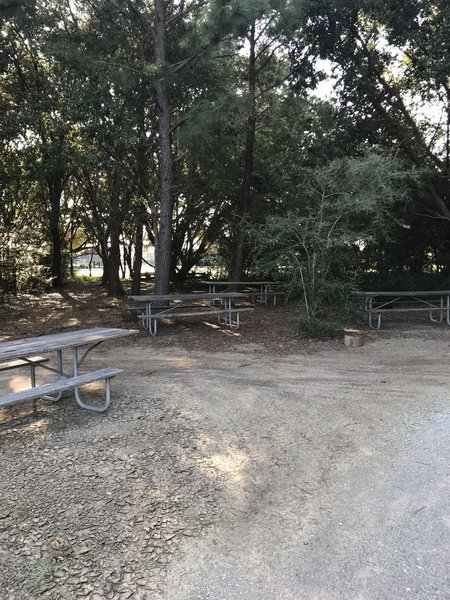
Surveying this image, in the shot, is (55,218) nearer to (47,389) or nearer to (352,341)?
(352,341)

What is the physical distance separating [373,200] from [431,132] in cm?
696

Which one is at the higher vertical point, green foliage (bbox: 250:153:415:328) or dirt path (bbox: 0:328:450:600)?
green foliage (bbox: 250:153:415:328)

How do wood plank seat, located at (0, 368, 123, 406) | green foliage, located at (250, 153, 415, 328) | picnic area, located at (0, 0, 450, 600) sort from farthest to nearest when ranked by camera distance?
green foliage, located at (250, 153, 415, 328) < wood plank seat, located at (0, 368, 123, 406) < picnic area, located at (0, 0, 450, 600)

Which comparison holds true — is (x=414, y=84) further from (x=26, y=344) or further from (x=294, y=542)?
(x=294, y=542)

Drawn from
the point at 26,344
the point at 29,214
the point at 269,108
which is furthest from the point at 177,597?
the point at 29,214

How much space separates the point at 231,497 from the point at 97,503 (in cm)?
80

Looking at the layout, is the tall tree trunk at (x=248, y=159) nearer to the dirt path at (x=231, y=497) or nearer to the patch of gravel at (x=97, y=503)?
the dirt path at (x=231, y=497)

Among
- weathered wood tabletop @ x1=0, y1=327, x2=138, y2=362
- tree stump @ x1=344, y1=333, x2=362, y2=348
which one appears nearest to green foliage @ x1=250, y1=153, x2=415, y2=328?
tree stump @ x1=344, y1=333, x2=362, y2=348

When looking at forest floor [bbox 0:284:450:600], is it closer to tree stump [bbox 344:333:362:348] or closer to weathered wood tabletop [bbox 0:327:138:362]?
weathered wood tabletop [bbox 0:327:138:362]

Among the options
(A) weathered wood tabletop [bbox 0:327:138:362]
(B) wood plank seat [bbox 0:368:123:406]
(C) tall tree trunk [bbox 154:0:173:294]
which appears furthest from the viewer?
(C) tall tree trunk [bbox 154:0:173:294]

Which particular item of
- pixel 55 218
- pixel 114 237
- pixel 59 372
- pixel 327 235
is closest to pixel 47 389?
pixel 59 372

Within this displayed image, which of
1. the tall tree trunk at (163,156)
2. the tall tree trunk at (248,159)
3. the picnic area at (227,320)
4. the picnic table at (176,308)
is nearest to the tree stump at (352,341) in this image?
the picnic area at (227,320)

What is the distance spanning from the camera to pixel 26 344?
4199mm

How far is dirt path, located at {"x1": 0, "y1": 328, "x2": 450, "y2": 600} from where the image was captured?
2105mm
